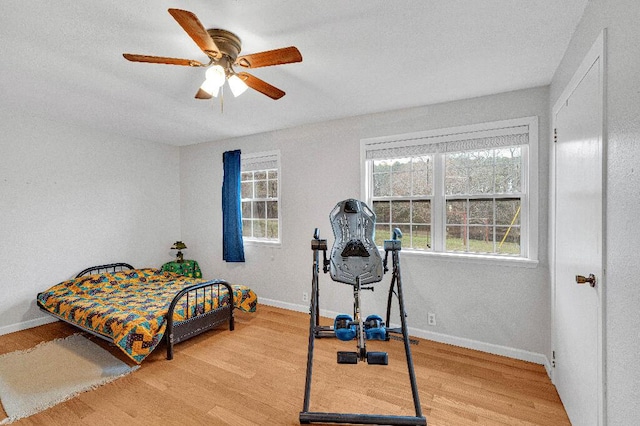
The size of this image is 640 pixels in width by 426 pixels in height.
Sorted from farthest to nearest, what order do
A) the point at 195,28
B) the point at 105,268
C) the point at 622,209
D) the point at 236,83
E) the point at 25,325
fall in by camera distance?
the point at 105,268 < the point at 25,325 < the point at 236,83 < the point at 195,28 < the point at 622,209

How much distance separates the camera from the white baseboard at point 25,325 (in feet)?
11.2

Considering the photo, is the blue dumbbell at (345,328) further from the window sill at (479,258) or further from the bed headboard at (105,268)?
the bed headboard at (105,268)

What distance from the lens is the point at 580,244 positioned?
1758 mm

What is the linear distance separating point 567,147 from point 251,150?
3.75 meters

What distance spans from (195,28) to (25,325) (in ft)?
14.0

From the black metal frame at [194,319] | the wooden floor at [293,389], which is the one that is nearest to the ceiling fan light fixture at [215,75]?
the black metal frame at [194,319]

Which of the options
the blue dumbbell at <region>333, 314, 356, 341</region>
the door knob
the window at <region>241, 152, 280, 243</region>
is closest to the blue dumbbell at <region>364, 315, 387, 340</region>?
the blue dumbbell at <region>333, 314, 356, 341</region>

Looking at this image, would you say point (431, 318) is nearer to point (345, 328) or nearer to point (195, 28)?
point (345, 328)

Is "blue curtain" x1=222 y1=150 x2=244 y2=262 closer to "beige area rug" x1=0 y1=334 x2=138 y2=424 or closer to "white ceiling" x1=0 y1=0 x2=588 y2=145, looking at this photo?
"white ceiling" x1=0 y1=0 x2=588 y2=145

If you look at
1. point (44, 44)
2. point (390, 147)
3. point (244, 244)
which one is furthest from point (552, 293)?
point (44, 44)

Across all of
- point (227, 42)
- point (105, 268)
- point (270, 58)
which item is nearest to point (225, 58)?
point (227, 42)

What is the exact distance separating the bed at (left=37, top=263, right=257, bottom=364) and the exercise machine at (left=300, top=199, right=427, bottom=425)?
4.60 ft

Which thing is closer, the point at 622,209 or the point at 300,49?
the point at 622,209

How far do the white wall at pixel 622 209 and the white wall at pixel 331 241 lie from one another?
1.51 meters
